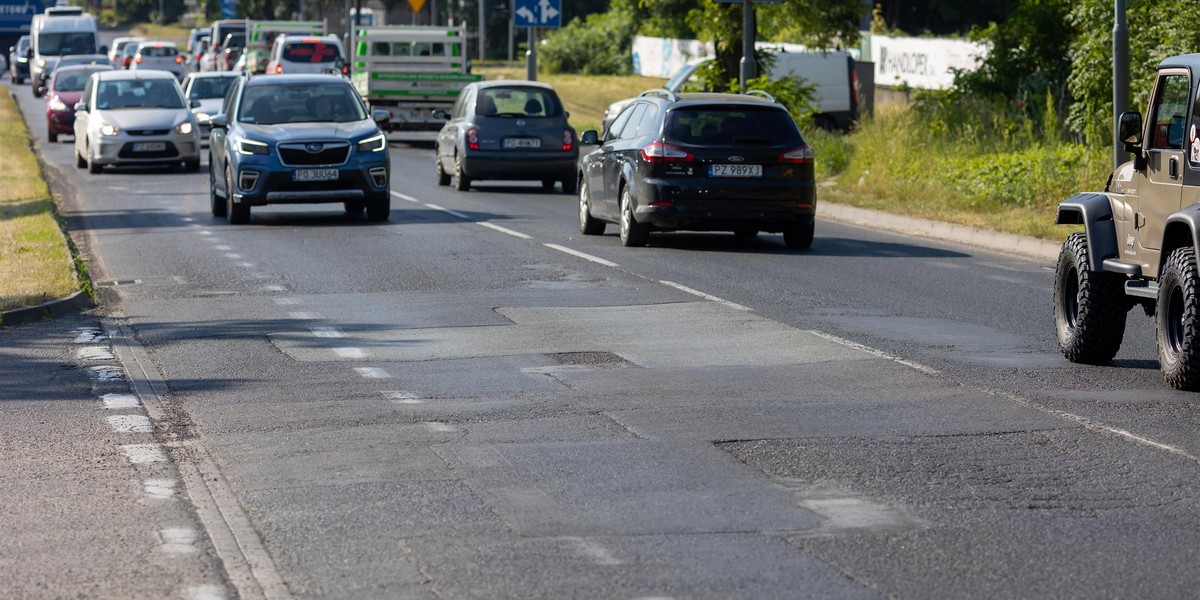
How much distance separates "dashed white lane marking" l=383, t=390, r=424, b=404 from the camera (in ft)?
32.3

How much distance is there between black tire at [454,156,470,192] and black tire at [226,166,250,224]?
629 cm

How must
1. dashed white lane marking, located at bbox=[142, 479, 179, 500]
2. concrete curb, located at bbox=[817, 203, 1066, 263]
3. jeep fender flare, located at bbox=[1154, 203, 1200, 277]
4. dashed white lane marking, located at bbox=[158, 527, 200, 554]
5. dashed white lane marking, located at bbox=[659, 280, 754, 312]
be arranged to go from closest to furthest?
dashed white lane marking, located at bbox=[158, 527, 200, 554], dashed white lane marking, located at bbox=[142, 479, 179, 500], jeep fender flare, located at bbox=[1154, 203, 1200, 277], dashed white lane marking, located at bbox=[659, 280, 754, 312], concrete curb, located at bbox=[817, 203, 1066, 263]

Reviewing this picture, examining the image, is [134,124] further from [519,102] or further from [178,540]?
[178,540]

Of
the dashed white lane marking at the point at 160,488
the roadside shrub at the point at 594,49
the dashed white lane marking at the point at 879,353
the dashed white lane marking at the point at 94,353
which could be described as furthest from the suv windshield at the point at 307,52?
the dashed white lane marking at the point at 160,488

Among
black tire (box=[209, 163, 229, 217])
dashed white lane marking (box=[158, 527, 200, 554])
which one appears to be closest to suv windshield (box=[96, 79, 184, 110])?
black tire (box=[209, 163, 229, 217])

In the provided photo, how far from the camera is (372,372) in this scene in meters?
10.9

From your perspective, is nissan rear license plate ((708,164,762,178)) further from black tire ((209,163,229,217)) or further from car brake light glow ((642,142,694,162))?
black tire ((209,163,229,217))

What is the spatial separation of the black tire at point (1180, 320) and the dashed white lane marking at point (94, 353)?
238 inches

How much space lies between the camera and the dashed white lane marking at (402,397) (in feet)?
32.3

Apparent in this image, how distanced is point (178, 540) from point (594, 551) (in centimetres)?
146

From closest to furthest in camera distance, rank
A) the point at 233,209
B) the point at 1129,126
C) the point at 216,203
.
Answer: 1. the point at 1129,126
2. the point at 233,209
3. the point at 216,203

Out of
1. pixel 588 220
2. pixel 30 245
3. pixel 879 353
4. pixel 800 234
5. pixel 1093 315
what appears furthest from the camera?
pixel 588 220

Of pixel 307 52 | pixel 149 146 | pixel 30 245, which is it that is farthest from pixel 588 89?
pixel 30 245

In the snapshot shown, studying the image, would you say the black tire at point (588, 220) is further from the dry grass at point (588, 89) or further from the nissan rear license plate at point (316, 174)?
the dry grass at point (588, 89)
